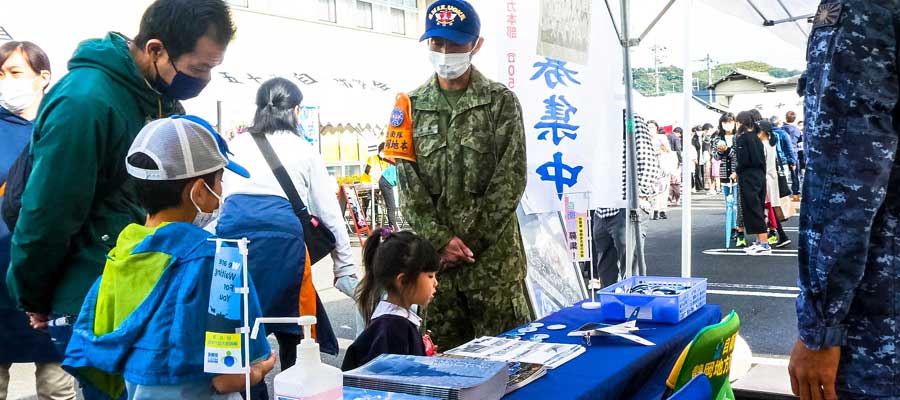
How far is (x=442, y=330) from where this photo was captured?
9.96 ft

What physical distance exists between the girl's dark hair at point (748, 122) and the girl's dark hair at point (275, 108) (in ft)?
23.0

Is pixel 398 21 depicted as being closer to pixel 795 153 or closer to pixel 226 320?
pixel 795 153

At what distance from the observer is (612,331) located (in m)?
2.39

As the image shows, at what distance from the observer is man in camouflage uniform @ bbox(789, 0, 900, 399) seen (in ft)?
5.04

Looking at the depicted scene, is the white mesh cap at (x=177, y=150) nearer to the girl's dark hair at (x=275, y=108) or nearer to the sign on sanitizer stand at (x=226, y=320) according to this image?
the sign on sanitizer stand at (x=226, y=320)

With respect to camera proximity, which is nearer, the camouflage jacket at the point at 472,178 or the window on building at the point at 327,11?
the camouflage jacket at the point at 472,178

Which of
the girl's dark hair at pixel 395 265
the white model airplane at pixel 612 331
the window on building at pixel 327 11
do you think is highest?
the window on building at pixel 327 11

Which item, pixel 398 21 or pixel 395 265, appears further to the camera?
pixel 398 21

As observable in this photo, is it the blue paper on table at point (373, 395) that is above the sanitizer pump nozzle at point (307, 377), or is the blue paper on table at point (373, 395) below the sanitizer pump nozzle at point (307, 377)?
below

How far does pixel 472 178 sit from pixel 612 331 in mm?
868

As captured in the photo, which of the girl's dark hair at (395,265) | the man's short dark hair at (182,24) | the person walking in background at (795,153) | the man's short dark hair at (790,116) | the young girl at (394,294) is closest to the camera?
the man's short dark hair at (182,24)

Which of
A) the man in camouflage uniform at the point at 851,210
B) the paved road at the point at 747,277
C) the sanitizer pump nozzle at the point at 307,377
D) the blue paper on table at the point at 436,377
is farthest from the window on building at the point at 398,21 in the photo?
the sanitizer pump nozzle at the point at 307,377

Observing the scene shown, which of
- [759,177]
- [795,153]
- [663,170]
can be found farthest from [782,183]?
[663,170]

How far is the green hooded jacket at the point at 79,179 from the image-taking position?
1998 millimetres
